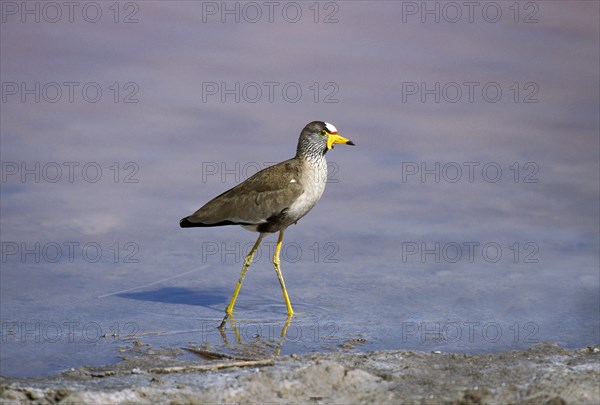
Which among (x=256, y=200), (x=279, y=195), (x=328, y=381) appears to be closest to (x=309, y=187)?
(x=279, y=195)

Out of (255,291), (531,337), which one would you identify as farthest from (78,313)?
(531,337)

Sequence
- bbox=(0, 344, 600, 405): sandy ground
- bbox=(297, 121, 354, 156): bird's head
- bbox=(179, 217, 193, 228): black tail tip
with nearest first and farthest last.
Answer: bbox=(0, 344, 600, 405): sandy ground < bbox=(297, 121, 354, 156): bird's head < bbox=(179, 217, 193, 228): black tail tip

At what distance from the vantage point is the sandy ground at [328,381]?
628 centimetres

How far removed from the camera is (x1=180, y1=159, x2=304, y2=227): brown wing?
10469 millimetres

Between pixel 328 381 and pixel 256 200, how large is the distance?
4278 millimetres

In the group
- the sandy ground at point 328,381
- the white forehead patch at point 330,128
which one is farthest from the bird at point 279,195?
the sandy ground at point 328,381

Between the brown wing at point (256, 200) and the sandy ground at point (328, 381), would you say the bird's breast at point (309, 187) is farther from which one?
the sandy ground at point (328, 381)

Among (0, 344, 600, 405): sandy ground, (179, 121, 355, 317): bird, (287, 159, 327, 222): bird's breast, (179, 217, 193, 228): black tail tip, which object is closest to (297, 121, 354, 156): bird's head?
(179, 121, 355, 317): bird

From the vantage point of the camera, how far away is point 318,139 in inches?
424

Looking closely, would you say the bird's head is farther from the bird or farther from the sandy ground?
the sandy ground

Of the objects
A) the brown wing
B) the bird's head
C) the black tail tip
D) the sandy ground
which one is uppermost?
the bird's head

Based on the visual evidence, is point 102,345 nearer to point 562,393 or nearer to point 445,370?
point 445,370

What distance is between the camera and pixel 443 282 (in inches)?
447

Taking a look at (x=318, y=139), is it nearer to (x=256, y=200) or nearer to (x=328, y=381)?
(x=256, y=200)
